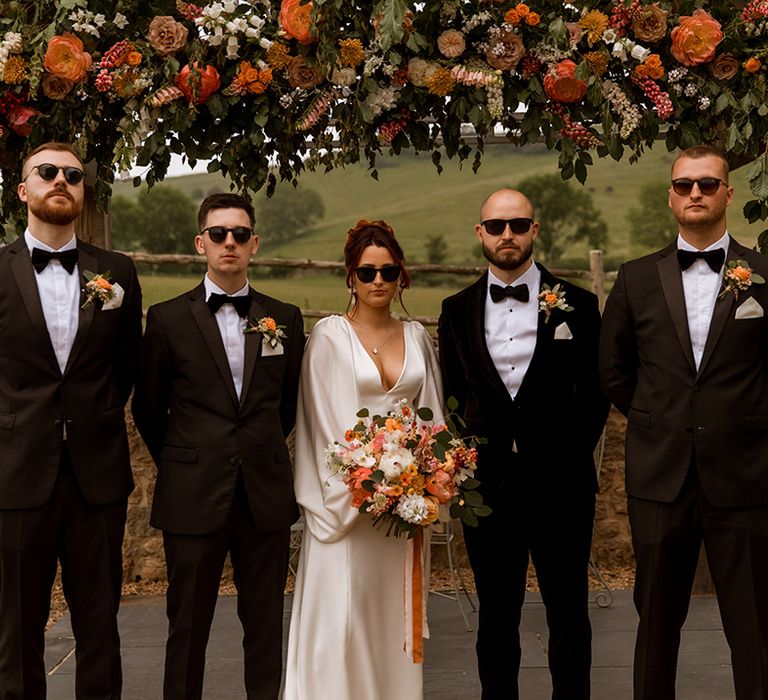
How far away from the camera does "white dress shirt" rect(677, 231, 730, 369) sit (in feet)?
13.9

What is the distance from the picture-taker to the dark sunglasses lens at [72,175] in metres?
4.24

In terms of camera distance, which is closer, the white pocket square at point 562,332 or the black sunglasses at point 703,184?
the black sunglasses at point 703,184

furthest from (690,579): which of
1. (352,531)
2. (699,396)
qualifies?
(352,531)

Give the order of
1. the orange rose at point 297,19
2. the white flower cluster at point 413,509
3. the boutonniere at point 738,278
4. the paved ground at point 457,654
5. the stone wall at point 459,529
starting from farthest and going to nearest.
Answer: the stone wall at point 459,529 < the paved ground at point 457,654 < the orange rose at point 297,19 < the boutonniere at point 738,278 < the white flower cluster at point 413,509

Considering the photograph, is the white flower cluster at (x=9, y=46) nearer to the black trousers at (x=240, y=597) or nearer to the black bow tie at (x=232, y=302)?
the black bow tie at (x=232, y=302)

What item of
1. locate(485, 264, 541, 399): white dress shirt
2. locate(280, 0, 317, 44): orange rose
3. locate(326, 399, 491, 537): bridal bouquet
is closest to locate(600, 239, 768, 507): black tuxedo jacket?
locate(485, 264, 541, 399): white dress shirt

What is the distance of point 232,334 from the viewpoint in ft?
14.6

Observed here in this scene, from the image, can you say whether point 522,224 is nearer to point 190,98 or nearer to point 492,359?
point 492,359

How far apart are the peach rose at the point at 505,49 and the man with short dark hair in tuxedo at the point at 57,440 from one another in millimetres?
1999

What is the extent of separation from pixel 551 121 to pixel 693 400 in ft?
5.31

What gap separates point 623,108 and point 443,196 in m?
40.3

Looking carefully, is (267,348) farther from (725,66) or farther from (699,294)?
(725,66)

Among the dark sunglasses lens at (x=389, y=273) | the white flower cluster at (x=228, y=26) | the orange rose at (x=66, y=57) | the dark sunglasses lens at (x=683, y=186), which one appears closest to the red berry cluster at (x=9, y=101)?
the orange rose at (x=66, y=57)

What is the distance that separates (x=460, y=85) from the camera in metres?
5.00
